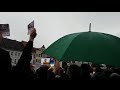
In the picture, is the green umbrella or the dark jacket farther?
the green umbrella

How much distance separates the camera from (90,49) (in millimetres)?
4098

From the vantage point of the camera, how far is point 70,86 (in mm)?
1741

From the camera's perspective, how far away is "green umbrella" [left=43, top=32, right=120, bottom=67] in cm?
398

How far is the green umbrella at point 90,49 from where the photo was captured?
13.0 ft

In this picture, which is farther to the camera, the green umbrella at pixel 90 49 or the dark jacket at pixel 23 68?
the green umbrella at pixel 90 49

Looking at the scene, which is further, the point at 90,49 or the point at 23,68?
the point at 90,49

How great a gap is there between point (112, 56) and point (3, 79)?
2.47 meters

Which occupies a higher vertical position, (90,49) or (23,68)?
(90,49)

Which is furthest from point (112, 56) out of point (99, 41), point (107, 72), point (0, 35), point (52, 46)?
point (107, 72)

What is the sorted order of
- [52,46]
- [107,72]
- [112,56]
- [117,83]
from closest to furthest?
[117,83], [112,56], [52,46], [107,72]

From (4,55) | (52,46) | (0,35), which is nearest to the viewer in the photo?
(4,55)
